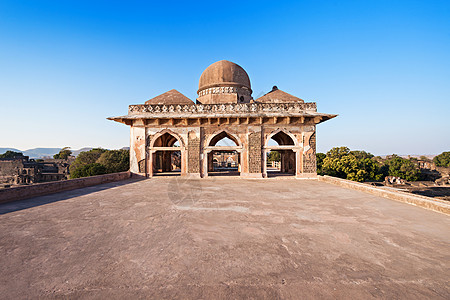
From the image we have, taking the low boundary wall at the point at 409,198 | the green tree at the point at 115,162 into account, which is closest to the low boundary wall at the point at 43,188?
the low boundary wall at the point at 409,198

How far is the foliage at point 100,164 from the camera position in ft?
81.2

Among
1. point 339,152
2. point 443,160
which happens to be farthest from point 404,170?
point 443,160

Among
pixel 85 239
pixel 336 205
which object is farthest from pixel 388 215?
pixel 85 239

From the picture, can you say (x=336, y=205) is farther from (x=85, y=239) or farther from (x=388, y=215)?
(x=85, y=239)

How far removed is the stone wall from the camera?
12539mm

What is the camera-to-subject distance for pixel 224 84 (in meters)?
16.3

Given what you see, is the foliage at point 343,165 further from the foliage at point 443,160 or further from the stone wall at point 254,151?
the foliage at point 443,160

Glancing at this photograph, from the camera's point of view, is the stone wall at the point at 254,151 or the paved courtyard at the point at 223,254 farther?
the stone wall at the point at 254,151

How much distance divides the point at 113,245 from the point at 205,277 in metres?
1.62

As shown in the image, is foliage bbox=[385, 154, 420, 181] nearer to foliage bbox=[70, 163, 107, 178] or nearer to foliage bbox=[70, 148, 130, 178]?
foliage bbox=[70, 148, 130, 178]

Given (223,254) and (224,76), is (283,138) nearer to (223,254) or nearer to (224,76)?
(224,76)

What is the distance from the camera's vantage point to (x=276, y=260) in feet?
8.30

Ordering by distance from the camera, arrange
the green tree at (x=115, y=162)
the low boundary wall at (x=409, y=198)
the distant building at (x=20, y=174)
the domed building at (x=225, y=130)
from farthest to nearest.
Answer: the green tree at (x=115, y=162), the distant building at (x=20, y=174), the domed building at (x=225, y=130), the low boundary wall at (x=409, y=198)

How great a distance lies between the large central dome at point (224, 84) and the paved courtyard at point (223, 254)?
42.3 feet
